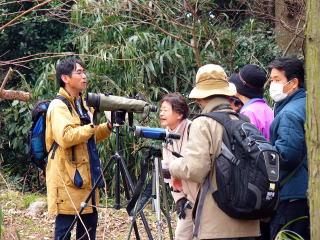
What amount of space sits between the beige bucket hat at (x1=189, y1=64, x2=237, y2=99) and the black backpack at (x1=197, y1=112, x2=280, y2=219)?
284 millimetres

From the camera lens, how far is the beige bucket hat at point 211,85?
3.50 meters

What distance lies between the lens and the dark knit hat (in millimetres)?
4301

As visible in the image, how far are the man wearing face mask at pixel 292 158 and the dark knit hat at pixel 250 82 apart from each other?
305mm

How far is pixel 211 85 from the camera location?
354 cm

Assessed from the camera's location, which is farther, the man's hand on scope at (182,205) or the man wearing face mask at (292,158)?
the man's hand on scope at (182,205)

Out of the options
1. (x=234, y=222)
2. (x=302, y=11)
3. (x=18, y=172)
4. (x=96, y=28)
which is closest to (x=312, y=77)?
(x=234, y=222)

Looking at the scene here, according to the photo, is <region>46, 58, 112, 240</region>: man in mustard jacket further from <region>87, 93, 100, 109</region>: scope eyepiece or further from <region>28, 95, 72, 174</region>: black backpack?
<region>87, 93, 100, 109</region>: scope eyepiece

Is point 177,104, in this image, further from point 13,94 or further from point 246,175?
point 13,94

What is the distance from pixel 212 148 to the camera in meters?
3.30

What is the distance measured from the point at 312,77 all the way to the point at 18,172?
8215mm

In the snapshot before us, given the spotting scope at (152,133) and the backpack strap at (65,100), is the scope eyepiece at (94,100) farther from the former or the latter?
the spotting scope at (152,133)

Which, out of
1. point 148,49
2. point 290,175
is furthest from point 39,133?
point 148,49

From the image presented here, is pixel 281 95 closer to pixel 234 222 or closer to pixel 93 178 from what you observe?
pixel 234 222

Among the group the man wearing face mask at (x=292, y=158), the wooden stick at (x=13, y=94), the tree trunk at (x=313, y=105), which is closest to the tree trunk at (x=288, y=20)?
the man wearing face mask at (x=292, y=158)
